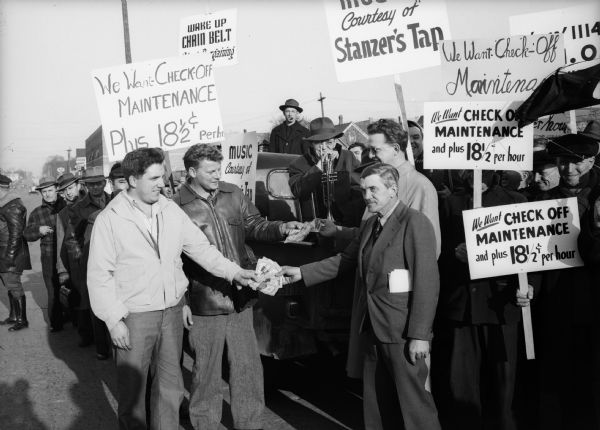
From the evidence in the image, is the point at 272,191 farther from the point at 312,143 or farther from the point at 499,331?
the point at 499,331

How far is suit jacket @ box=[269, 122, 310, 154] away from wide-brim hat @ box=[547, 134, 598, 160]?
15.3 ft

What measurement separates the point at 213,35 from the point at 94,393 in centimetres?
537

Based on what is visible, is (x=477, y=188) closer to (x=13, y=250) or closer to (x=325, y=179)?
(x=325, y=179)

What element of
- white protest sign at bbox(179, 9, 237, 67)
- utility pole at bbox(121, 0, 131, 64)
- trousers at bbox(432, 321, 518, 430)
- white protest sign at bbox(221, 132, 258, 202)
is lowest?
trousers at bbox(432, 321, 518, 430)

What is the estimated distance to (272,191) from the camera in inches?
262

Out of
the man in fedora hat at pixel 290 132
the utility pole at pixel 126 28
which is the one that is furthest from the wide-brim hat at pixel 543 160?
the utility pole at pixel 126 28

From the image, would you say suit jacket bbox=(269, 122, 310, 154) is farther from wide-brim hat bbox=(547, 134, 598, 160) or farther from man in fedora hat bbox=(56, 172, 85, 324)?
wide-brim hat bbox=(547, 134, 598, 160)

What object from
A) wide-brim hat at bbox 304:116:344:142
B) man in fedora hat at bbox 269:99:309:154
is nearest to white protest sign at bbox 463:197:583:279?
wide-brim hat at bbox 304:116:344:142

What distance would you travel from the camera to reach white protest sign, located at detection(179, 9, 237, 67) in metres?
9.07

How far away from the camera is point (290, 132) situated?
8977 millimetres

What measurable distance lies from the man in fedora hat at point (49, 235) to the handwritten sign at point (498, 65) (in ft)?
23.0

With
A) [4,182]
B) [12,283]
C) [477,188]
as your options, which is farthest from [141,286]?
[12,283]

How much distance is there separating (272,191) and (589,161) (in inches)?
130

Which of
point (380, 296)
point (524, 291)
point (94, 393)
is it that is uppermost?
point (380, 296)
